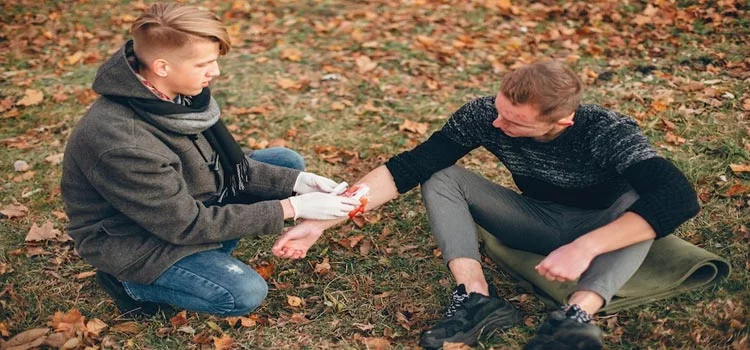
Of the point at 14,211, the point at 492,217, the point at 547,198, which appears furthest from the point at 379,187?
the point at 14,211

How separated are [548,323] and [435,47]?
13.7ft

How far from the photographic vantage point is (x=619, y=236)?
9.17ft

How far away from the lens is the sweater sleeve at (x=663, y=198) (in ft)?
9.11

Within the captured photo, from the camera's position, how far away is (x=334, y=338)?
10.4 ft

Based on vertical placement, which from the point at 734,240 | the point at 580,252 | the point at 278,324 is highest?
the point at 580,252

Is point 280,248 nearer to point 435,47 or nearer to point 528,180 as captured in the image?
point 528,180

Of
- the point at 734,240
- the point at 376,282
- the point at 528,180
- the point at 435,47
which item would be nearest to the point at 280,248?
the point at 376,282

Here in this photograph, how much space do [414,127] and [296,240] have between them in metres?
2.06

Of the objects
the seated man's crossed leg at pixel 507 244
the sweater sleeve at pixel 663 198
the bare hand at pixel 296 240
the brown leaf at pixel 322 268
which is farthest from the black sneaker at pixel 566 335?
the brown leaf at pixel 322 268

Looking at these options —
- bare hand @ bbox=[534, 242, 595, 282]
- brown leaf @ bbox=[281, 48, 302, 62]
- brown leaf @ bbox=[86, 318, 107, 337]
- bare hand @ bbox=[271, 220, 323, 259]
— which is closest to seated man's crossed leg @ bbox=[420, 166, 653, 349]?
bare hand @ bbox=[534, 242, 595, 282]

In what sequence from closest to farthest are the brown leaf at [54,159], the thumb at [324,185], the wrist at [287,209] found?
the wrist at [287,209] → the thumb at [324,185] → the brown leaf at [54,159]

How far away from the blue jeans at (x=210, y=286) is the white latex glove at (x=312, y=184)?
0.57 meters

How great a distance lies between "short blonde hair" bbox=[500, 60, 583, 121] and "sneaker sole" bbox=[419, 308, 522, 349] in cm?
91

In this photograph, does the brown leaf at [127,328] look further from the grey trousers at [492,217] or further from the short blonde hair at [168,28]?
the grey trousers at [492,217]
